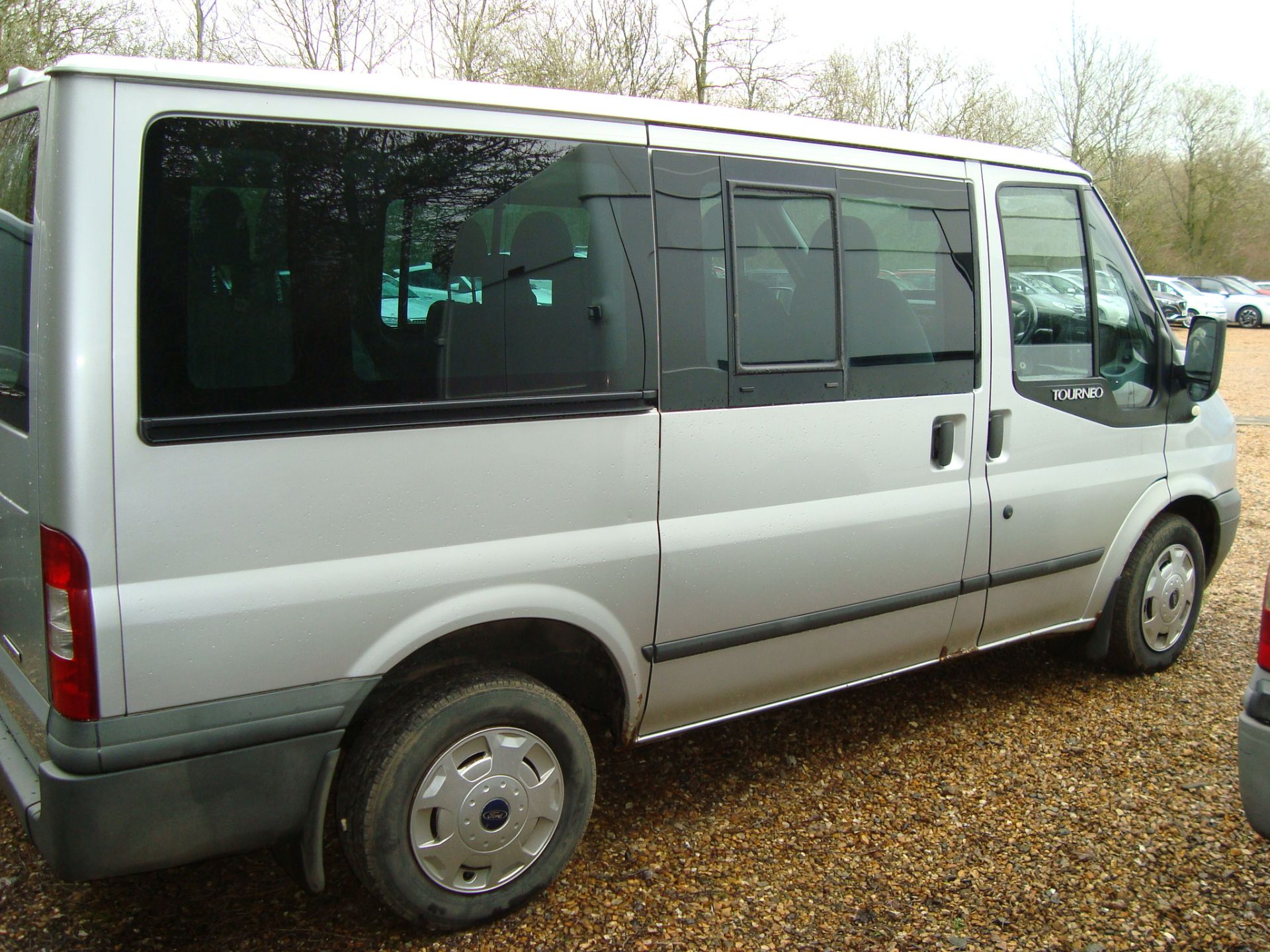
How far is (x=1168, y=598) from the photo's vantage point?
4.55 meters

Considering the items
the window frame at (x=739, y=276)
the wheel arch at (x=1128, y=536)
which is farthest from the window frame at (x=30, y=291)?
the wheel arch at (x=1128, y=536)

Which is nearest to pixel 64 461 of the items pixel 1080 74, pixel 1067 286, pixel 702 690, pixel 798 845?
pixel 702 690

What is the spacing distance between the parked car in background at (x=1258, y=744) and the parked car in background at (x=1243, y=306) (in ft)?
99.3

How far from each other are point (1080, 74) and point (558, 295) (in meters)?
38.8

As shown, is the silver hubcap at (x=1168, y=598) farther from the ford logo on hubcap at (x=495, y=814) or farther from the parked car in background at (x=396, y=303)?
the parked car in background at (x=396, y=303)

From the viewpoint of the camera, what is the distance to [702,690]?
3207mm

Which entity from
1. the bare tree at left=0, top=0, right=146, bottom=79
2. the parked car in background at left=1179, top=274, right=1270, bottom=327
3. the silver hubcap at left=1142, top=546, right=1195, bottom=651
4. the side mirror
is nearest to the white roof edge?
the side mirror

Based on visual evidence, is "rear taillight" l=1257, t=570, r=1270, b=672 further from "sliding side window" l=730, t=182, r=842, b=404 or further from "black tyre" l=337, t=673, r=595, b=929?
"black tyre" l=337, t=673, r=595, b=929

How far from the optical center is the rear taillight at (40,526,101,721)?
Answer: 217cm

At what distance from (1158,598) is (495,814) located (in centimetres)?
314

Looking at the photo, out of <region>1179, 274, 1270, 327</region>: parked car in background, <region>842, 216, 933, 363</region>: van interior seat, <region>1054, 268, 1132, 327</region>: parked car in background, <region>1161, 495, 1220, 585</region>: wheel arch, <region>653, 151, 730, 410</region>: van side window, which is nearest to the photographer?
<region>653, 151, 730, 410</region>: van side window

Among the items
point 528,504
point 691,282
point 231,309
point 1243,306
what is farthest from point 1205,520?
point 1243,306

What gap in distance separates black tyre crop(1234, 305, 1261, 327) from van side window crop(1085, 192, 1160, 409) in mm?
29753

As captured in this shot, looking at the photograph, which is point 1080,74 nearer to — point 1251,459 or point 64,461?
point 1251,459
